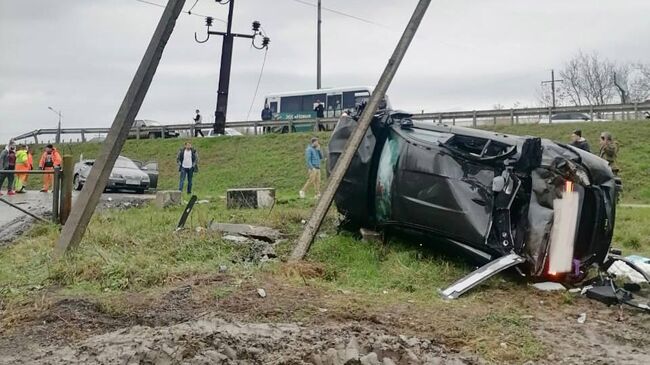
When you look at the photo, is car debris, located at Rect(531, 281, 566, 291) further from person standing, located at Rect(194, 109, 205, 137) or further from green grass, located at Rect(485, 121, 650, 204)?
person standing, located at Rect(194, 109, 205, 137)

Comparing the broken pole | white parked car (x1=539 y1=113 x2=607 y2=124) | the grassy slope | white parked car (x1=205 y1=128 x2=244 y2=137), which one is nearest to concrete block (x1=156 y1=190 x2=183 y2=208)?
the grassy slope

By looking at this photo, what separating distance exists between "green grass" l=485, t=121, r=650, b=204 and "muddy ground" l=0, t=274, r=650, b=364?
12987mm

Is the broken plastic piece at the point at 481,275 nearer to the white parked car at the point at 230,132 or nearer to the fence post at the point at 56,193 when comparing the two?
the fence post at the point at 56,193

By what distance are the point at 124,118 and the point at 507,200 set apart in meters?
4.29

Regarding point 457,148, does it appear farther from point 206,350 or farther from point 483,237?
point 206,350

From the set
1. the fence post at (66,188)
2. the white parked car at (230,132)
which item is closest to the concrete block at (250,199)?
the fence post at (66,188)

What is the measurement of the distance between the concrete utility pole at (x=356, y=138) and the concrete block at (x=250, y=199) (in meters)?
4.57

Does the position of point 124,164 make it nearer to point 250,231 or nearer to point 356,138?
point 250,231

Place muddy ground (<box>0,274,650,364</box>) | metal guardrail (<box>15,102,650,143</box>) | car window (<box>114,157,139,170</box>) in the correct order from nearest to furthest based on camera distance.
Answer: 1. muddy ground (<box>0,274,650,364</box>)
2. car window (<box>114,157,139,170</box>)
3. metal guardrail (<box>15,102,650,143</box>)

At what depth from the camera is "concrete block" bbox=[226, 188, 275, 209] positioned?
1134cm

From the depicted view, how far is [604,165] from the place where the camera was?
6.05 m

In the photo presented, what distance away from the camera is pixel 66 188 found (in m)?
8.62

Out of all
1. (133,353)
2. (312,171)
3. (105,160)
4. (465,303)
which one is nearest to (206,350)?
(133,353)

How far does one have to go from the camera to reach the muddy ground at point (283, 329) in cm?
372
